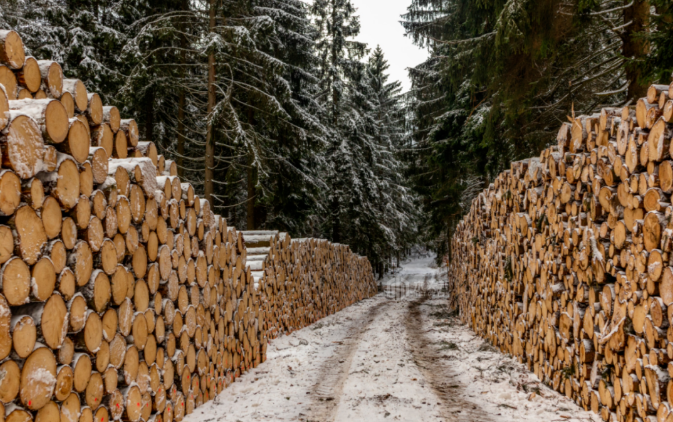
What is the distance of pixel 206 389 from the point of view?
178 inches

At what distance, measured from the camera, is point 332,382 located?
5.20 meters

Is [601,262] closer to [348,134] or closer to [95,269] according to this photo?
[95,269]

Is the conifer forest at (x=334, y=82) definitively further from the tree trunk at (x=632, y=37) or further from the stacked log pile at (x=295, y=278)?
the stacked log pile at (x=295, y=278)

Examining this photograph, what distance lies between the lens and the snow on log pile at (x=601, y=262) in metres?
2.89

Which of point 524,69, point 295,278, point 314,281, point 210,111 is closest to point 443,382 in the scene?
point 295,278

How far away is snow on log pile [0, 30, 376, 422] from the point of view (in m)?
2.09

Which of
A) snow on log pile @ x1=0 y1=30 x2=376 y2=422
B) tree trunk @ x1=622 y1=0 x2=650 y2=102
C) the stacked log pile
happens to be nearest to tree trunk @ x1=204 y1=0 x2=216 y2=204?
the stacked log pile

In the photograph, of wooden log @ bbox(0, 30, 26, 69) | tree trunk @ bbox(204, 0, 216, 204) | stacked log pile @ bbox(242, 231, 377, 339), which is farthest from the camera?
tree trunk @ bbox(204, 0, 216, 204)

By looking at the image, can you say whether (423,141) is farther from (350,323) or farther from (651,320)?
(651,320)

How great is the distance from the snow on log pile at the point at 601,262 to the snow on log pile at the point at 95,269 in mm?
3779

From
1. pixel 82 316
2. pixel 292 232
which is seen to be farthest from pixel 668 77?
pixel 292 232

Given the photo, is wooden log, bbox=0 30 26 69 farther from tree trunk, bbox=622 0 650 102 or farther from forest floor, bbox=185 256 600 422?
tree trunk, bbox=622 0 650 102

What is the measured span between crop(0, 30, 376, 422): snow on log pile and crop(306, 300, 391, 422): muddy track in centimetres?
120

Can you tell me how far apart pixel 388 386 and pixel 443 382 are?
74cm
